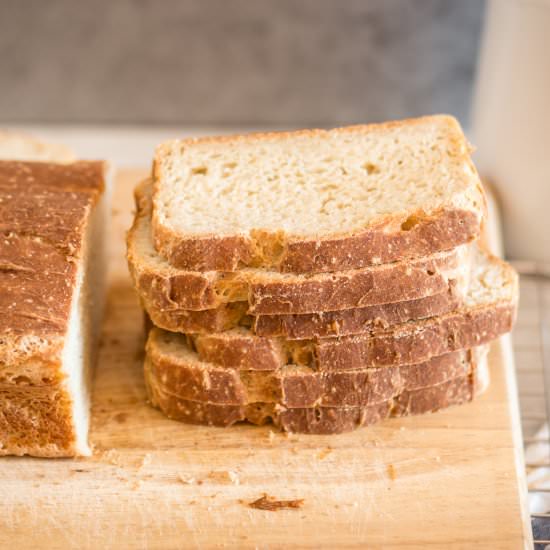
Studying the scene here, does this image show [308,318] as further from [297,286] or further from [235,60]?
[235,60]

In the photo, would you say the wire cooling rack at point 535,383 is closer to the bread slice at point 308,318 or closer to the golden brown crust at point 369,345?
the golden brown crust at point 369,345

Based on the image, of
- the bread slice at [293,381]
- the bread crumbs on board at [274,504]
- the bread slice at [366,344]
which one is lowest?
the bread crumbs on board at [274,504]

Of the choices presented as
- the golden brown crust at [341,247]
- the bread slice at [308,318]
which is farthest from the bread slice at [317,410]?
the golden brown crust at [341,247]

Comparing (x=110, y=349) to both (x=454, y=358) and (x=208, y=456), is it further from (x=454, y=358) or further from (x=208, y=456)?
(x=454, y=358)

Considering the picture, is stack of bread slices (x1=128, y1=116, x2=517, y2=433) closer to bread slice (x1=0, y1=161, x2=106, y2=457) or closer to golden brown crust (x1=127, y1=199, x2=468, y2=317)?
golden brown crust (x1=127, y1=199, x2=468, y2=317)

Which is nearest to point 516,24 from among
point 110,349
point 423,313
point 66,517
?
point 423,313

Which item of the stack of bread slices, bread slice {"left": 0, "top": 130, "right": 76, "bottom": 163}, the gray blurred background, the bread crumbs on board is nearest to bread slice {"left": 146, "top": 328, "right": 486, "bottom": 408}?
the stack of bread slices

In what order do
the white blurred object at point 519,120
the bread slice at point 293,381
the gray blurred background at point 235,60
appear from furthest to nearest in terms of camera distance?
the gray blurred background at point 235,60, the white blurred object at point 519,120, the bread slice at point 293,381

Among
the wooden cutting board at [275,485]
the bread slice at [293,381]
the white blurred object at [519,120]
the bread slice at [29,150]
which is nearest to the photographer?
the wooden cutting board at [275,485]
